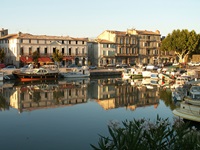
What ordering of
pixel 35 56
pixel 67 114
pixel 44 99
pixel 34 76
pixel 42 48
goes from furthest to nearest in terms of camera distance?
pixel 42 48
pixel 35 56
pixel 34 76
pixel 44 99
pixel 67 114

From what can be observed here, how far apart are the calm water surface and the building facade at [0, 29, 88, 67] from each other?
24.8 m

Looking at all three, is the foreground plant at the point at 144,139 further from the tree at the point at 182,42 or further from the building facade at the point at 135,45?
the tree at the point at 182,42

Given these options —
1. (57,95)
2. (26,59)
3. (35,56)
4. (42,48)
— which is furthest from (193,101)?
(42,48)

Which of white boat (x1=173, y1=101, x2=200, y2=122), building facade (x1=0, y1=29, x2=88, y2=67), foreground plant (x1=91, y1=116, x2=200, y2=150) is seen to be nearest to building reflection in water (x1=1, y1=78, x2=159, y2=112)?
white boat (x1=173, y1=101, x2=200, y2=122)

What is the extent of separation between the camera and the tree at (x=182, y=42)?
242 feet

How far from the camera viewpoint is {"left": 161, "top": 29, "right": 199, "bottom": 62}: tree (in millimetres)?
73875

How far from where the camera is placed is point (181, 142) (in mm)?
6512

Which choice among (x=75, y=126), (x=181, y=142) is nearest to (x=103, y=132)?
(x=75, y=126)

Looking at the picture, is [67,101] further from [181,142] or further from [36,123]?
[181,142]

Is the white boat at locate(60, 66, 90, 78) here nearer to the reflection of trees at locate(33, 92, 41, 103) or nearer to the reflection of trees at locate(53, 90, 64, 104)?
the reflection of trees at locate(53, 90, 64, 104)

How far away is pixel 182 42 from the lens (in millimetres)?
73688

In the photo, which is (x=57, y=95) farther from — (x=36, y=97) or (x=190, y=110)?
(x=190, y=110)

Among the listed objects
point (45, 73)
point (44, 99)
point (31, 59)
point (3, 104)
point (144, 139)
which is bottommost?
point (3, 104)

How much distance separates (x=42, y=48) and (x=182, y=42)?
116 feet
